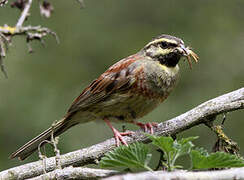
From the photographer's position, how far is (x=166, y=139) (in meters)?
2.94

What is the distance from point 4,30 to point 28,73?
4.42 meters

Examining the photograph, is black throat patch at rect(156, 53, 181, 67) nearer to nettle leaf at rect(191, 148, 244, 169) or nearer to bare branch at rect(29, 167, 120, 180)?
bare branch at rect(29, 167, 120, 180)

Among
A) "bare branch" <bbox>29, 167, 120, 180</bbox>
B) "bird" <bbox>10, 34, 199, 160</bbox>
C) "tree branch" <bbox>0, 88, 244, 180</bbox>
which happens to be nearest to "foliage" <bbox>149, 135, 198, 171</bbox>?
"bare branch" <bbox>29, 167, 120, 180</bbox>

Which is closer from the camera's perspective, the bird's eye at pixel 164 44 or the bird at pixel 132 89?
the bird at pixel 132 89

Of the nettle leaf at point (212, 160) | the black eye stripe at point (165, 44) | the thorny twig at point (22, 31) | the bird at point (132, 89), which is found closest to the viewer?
the nettle leaf at point (212, 160)

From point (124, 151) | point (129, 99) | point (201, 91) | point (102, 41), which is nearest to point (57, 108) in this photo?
point (102, 41)

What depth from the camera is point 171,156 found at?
2.99 m

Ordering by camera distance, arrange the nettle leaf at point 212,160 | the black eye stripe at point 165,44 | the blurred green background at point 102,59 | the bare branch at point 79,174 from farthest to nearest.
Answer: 1. the blurred green background at point 102,59
2. the black eye stripe at point 165,44
3. the bare branch at point 79,174
4. the nettle leaf at point 212,160

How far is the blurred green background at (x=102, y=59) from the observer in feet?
25.6

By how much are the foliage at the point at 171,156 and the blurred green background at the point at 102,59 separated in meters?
4.12

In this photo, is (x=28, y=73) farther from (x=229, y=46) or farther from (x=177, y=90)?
(x=229, y=46)

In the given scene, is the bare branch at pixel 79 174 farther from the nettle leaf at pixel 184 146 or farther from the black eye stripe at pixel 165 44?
the black eye stripe at pixel 165 44

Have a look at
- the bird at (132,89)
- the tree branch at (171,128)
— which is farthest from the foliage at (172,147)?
the bird at (132,89)

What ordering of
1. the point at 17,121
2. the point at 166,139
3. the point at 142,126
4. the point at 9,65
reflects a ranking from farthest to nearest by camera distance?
1. the point at 9,65
2. the point at 17,121
3. the point at 142,126
4. the point at 166,139
